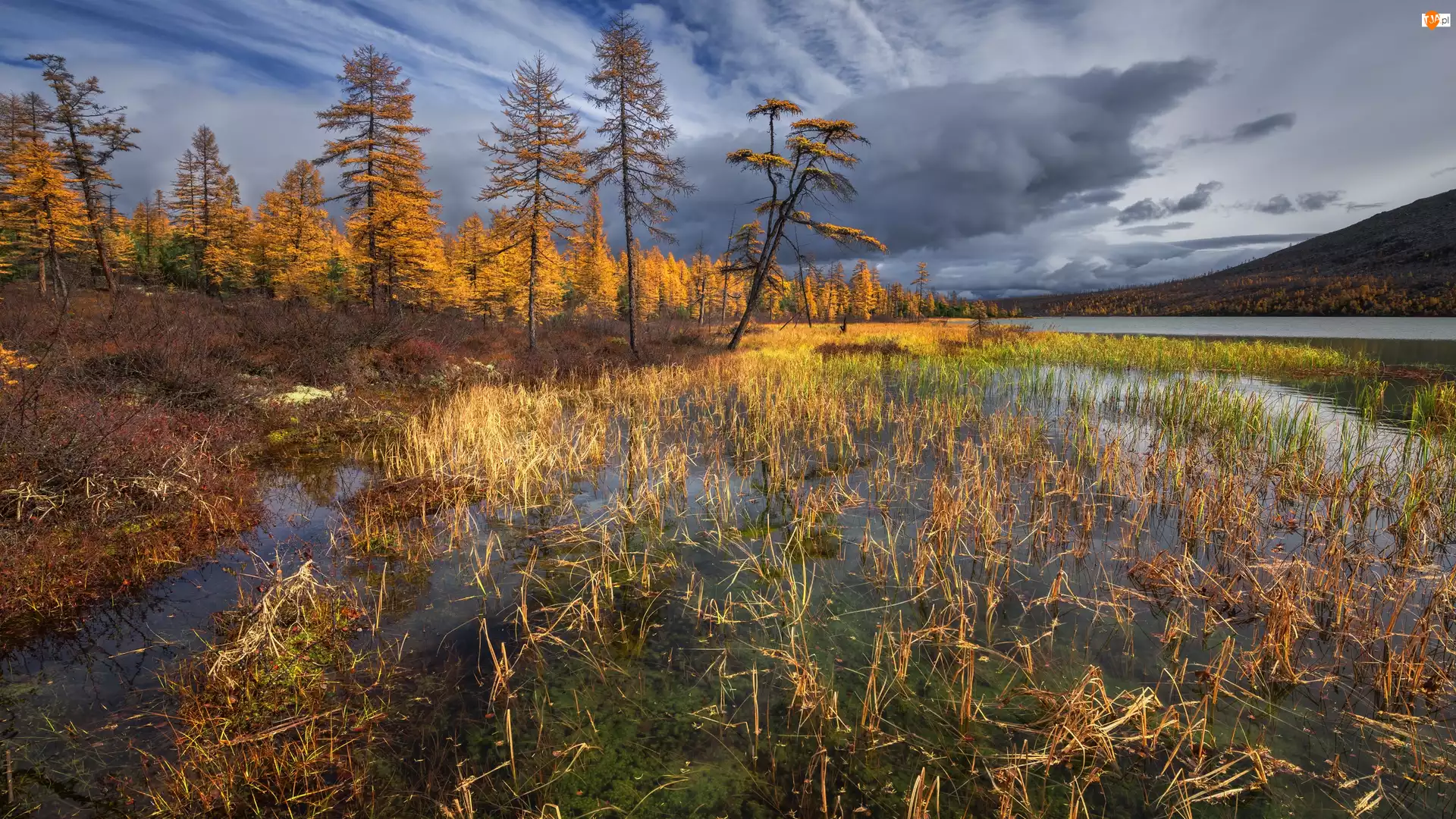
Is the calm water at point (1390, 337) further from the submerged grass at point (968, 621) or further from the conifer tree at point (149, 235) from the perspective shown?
the conifer tree at point (149, 235)

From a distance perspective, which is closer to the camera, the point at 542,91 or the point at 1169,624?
the point at 1169,624

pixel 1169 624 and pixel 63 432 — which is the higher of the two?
pixel 63 432

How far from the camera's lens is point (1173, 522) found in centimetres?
632

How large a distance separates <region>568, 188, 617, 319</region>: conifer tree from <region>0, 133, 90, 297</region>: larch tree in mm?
32350

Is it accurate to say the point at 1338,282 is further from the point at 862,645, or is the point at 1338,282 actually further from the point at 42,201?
the point at 42,201

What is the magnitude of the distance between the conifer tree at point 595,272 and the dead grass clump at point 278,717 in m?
49.6

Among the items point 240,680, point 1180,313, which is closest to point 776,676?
point 240,680

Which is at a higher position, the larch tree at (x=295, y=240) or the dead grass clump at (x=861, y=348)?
the larch tree at (x=295, y=240)

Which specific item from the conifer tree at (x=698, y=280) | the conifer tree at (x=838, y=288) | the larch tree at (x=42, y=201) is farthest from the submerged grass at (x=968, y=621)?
the conifer tree at (x=838, y=288)

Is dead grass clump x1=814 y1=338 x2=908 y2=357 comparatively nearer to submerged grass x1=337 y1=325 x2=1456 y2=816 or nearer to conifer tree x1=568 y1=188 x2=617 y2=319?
submerged grass x1=337 y1=325 x2=1456 y2=816

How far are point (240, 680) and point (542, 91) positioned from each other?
80.7 ft

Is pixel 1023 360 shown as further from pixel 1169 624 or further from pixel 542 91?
pixel 542 91

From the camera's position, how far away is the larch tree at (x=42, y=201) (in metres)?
30.3

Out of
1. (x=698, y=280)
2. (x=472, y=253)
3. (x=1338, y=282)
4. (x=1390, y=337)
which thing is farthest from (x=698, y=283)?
(x=1338, y=282)
